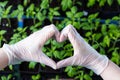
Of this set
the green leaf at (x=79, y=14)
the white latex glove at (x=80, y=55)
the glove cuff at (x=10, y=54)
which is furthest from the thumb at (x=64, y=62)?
the green leaf at (x=79, y=14)

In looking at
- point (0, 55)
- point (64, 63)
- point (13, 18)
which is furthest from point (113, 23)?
point (0, 55)

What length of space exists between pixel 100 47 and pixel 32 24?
41cm

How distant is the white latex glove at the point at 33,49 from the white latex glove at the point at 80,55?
0.04 metres

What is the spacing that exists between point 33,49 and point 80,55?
0.54 feet

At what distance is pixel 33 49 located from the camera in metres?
1.04

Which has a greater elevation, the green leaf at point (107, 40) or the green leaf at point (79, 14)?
the green leaf at point (79, 14)

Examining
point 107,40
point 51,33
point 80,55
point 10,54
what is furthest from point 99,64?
point 107,40

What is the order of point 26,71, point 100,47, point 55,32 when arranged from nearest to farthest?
1. point 55,32
2. point 100,47
3. point 26,71

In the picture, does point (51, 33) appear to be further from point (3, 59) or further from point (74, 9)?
point (74, 9)

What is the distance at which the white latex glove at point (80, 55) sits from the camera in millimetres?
1014

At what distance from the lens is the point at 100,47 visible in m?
1.67

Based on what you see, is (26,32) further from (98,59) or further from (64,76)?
(98,59)

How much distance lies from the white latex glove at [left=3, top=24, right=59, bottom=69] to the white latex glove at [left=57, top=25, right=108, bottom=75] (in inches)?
1.7

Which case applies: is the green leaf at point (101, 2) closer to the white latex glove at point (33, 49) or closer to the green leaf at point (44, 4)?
the green leaf at point (44, 4)
